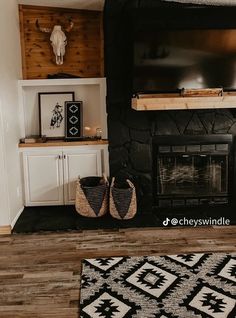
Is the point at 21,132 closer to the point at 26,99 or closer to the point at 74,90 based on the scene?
the point at 26,99

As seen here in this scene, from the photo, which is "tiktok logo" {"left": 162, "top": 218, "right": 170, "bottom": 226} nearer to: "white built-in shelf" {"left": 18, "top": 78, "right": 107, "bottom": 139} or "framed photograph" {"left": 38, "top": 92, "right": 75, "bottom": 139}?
"white built-in shelf" {"left": 18, "top": 78, "right": 107, "bottom": 139}

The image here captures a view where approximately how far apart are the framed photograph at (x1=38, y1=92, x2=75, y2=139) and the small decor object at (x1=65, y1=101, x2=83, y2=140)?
9cm

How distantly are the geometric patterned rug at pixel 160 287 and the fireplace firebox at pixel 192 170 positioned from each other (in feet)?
4.05

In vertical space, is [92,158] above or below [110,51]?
below

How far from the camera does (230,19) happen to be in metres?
3.79

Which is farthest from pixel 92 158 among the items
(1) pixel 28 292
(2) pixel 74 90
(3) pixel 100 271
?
(1) pixel 28 292

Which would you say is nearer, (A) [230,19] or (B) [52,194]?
(A) [230,19]

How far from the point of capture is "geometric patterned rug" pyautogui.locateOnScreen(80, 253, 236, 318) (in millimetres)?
2311

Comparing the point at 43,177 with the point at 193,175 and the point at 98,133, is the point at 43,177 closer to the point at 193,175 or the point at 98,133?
the point at 98,133

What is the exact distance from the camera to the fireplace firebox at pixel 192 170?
414 centimetres

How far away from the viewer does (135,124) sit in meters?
4.10

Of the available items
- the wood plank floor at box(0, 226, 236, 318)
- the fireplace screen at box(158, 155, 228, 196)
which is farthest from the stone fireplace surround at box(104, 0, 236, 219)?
the wood plank floor at box(0, 226, 236, 318)

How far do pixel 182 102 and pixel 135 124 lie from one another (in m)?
0.68

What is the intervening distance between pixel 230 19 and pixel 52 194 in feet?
9.19
